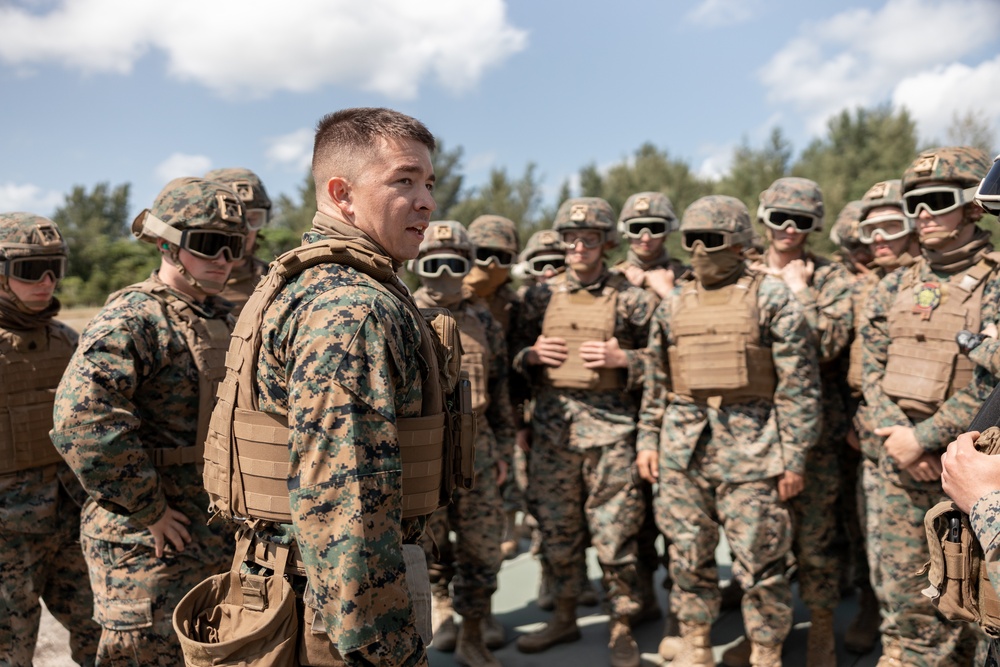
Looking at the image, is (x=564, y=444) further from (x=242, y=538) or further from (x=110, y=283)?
(x=110, y=283)

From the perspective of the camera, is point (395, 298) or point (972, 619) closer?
point (395, 298)

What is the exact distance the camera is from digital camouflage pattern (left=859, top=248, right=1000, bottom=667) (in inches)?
149

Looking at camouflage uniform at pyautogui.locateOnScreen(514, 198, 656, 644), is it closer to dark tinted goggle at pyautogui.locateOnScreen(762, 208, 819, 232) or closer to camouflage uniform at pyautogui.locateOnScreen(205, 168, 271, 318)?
dark tinted goggle at pyautogui.locateOnScreen(762, 208, 819, 232)

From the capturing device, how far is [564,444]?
16.9 feet

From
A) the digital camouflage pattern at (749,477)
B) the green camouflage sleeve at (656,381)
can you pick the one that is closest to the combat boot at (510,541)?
the green camouflage sleeve at (656,381)

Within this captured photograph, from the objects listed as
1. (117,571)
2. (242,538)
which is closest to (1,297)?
(117,571)

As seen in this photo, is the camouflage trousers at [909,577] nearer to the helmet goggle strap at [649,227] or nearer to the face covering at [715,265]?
the face covering at [715,265]

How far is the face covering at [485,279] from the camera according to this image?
5906 mm

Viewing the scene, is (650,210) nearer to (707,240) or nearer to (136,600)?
(707,240)

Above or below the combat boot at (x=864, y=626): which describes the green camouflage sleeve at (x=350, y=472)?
above

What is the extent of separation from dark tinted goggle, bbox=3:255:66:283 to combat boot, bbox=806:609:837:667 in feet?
15.3

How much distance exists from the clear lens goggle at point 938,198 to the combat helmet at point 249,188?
4280 millimetres

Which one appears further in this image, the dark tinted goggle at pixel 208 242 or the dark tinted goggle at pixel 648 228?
the dark tinted goggle at pixel 648 228

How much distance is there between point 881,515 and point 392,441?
328 centimetres
